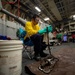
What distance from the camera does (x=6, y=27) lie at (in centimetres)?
249

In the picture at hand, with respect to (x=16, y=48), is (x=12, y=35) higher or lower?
higher

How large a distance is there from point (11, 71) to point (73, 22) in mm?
7017

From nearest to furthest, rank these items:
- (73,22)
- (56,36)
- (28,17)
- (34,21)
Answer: (34,21) < (28,17) < (56,36) < (73,22)

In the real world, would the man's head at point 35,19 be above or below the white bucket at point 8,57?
above

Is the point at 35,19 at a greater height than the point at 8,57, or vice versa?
the point at 35,19

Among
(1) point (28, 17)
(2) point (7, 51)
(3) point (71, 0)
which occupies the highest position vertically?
(3) point (71, 0)

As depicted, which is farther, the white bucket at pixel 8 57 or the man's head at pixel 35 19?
the man's head at pixel 35 19

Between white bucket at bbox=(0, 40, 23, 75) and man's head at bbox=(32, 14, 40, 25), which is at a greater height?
man's head at bbox=(32, 14, 40, 25)

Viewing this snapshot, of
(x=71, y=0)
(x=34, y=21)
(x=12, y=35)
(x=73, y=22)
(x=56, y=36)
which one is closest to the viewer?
(x=34, y=21)

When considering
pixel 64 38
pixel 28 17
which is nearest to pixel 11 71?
pixel 28 17

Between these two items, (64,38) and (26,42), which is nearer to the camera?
(26,42)

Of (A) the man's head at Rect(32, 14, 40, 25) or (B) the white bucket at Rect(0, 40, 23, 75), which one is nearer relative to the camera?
(B) the white bucket at Rect(0, 40, 23, 75)

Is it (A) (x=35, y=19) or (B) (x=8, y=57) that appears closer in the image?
(B) (x=8, y=57)

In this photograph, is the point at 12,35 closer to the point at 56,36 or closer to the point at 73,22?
the point at 56,36
